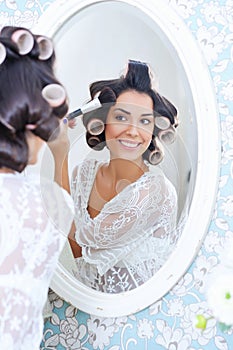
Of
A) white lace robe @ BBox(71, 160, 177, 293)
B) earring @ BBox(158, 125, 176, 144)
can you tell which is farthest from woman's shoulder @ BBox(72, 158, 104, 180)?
earring @ BBox(158, 125, 176, 144)

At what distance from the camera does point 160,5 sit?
2.98 feet

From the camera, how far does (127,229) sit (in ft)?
2.98

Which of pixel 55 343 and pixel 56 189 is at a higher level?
pixel 56 189

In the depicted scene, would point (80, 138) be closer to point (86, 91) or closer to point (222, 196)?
point (86, 91)

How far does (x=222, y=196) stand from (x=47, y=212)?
10.1 inches

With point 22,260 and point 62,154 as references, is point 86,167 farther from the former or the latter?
point 22,260

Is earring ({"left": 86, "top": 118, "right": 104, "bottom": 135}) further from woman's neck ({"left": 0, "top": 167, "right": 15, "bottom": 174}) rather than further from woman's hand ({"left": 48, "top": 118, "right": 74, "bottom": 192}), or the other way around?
woman's neck ({"left": 0, "top": 167, "right": 15, "bottom": 174})

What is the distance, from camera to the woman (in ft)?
2.55

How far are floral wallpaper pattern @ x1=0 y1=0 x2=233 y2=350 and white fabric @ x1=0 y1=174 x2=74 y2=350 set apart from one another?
178mm

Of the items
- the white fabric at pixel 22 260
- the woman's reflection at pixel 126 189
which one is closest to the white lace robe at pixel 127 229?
the woman's reflection at pixel 126 189

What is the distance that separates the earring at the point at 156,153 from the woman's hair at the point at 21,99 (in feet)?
0.49

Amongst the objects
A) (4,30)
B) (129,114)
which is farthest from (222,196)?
(4,30)

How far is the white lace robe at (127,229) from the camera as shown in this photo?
35.4 inches

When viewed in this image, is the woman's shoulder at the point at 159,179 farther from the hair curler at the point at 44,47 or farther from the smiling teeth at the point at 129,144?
the hair curler at the point at 44,47
